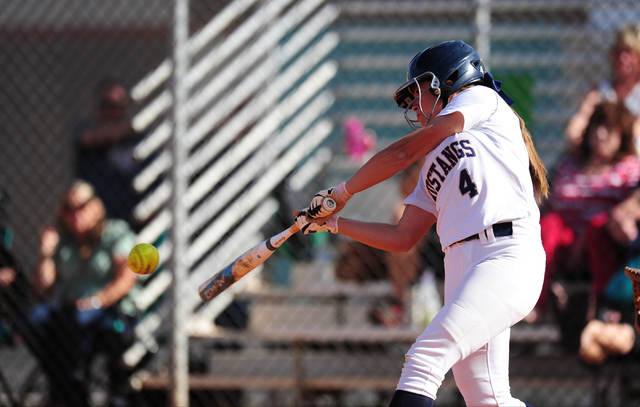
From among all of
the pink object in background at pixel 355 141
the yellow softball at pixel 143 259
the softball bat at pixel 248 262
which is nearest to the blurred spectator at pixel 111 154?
the pink object in background at pixel 355 141

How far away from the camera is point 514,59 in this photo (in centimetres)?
538

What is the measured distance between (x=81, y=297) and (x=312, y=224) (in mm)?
2481

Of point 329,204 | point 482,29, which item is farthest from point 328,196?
point 482,29

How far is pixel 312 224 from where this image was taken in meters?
2.67

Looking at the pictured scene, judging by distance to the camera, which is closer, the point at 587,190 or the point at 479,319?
the point at 479,319

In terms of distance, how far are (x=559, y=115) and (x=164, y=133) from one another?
10.7ft

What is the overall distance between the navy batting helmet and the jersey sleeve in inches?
4.0

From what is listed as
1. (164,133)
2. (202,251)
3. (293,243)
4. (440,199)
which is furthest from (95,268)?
(440,199)

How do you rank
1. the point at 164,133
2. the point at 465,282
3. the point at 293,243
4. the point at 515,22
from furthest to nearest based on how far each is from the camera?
1. the point at 515,22
2. the point at 293,243
3. the point at 164,133
4. the point at 465,282

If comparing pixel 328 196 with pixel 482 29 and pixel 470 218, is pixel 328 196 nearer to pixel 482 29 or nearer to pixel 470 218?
pixel 470 218

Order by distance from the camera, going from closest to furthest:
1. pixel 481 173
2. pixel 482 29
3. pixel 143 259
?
pixel 481 173
pixel 143 259
pixel 482 29

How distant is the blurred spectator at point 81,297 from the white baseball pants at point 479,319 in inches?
103

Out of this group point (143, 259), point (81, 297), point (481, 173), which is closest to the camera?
point (481, 173)

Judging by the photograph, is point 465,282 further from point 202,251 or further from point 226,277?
point 202,251
